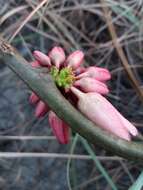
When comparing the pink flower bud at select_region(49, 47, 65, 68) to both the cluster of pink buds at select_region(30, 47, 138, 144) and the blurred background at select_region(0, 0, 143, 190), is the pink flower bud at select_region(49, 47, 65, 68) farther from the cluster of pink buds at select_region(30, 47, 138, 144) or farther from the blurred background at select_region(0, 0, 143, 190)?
the blurred background at select_region(0, 0, 143, 190)

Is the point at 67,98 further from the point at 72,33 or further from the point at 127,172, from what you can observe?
the point at 72,33

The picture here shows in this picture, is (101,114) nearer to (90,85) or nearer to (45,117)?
(90,85)

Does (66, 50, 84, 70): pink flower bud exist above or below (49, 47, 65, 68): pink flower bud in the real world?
below

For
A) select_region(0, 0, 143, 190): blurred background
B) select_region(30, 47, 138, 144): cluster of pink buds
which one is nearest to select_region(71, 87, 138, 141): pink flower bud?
select_region(30, 47, 138, 144): cluster of pink buds

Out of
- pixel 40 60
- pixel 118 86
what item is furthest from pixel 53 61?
pixel 118 86

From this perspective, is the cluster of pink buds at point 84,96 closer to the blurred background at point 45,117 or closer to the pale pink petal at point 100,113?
the pale pink petal at point 100,113

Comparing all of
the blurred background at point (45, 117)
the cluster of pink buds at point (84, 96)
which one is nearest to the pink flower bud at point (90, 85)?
the cluster of pink buds at point (84, 96)

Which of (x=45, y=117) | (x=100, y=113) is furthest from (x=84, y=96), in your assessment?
(x=45, y=117)
